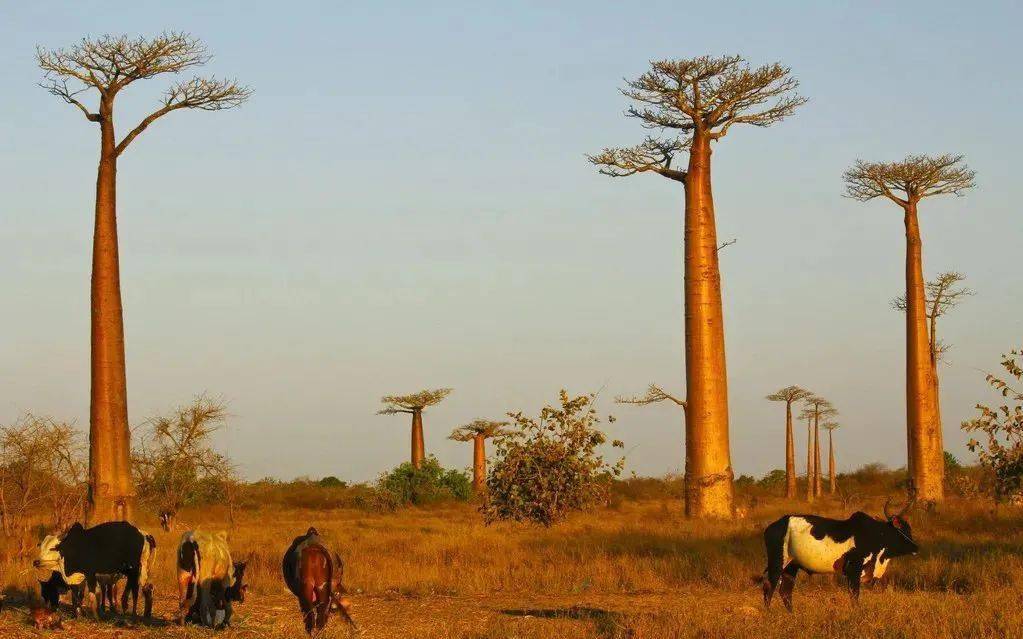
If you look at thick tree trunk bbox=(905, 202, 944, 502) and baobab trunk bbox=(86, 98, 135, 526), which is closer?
baobab trunk bbox=(86, 98, 135, 526)

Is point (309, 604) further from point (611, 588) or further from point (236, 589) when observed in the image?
point (611, 588)

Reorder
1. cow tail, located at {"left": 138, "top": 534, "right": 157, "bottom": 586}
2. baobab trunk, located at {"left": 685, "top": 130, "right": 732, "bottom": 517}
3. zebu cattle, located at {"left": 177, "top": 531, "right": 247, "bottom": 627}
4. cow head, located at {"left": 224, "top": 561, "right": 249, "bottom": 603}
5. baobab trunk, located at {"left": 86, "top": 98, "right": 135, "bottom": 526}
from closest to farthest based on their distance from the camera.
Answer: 1. zebu cattle, located at {"left": 177, "top": 531, "right": 247, "bottom": 627}
2. cow head, located at {"left": 224, "top": 561, "right": 249, "bottom": 603}
3. cow tail, located at {"left": 138, "top": 534, "right": 157, "bottom": 586}
4. baobab trunk, located at {"left": 86, "top": 98, "right": 135, "bottom": 526}
5. baobab trunk, located at {"left": 685, "top": 130, "right": 732, "bottom": 517}

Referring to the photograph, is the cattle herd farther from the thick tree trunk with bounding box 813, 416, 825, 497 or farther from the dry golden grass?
the thick tree trunk with bounding box 813, 416, 825, 497

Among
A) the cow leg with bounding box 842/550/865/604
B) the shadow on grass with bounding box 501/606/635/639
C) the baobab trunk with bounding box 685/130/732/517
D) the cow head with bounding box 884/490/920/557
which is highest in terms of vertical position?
the baobab trunk with bounding box 685/130/732/517

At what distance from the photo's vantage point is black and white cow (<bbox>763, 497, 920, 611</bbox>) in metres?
9.56

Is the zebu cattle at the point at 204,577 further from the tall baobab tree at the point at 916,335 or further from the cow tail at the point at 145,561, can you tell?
the tall baobab tree at the point at 916,335

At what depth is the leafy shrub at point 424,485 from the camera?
3784 centimetres

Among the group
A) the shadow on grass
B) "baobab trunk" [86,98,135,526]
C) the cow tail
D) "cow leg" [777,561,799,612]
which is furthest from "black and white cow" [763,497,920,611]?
"baobab trunk" [86,98,135,526]

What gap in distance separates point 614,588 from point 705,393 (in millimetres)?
7702

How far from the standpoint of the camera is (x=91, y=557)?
9.78 meters

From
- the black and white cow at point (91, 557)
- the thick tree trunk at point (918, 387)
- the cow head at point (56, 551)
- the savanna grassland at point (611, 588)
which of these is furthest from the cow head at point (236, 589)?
the thick tree trunk at point (918, 387)

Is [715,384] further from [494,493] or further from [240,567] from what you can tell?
[240,567]

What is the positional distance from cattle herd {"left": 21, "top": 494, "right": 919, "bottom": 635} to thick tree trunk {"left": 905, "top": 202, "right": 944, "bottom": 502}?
655 inches

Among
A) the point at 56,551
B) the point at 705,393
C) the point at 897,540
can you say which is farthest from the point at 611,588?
the point at 705,393
